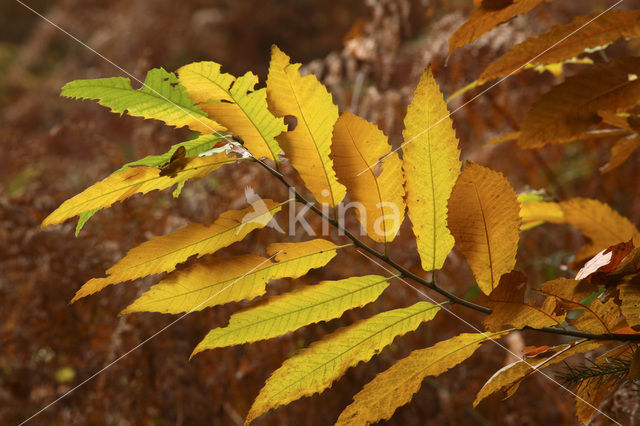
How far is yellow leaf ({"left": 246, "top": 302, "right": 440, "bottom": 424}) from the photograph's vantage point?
1.23ft

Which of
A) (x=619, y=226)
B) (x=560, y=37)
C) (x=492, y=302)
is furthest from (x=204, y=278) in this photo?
(x=619, y=226)

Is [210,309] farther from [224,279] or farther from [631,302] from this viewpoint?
[631,302]

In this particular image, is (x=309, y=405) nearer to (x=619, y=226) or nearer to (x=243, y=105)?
(x=619, y=226)

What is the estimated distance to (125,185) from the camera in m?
0.39

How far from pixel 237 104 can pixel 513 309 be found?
0.27m

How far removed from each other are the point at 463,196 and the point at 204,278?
0.70 feet

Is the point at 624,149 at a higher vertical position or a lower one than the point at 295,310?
lower

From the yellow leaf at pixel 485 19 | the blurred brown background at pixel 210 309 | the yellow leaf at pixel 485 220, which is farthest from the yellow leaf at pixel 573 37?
the blurred brown background at pixel 210 309

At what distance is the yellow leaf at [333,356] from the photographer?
0.38 m

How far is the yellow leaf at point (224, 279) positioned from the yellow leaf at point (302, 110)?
0.23ft

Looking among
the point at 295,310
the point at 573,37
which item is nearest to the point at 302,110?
the point at 295,310

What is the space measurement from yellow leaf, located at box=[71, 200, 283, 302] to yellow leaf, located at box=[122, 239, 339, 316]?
1 centimetres

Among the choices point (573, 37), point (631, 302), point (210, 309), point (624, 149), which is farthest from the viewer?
point (210, 309)

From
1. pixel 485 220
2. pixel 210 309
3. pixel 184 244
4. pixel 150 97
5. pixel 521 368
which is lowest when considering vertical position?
pixel 210 309
